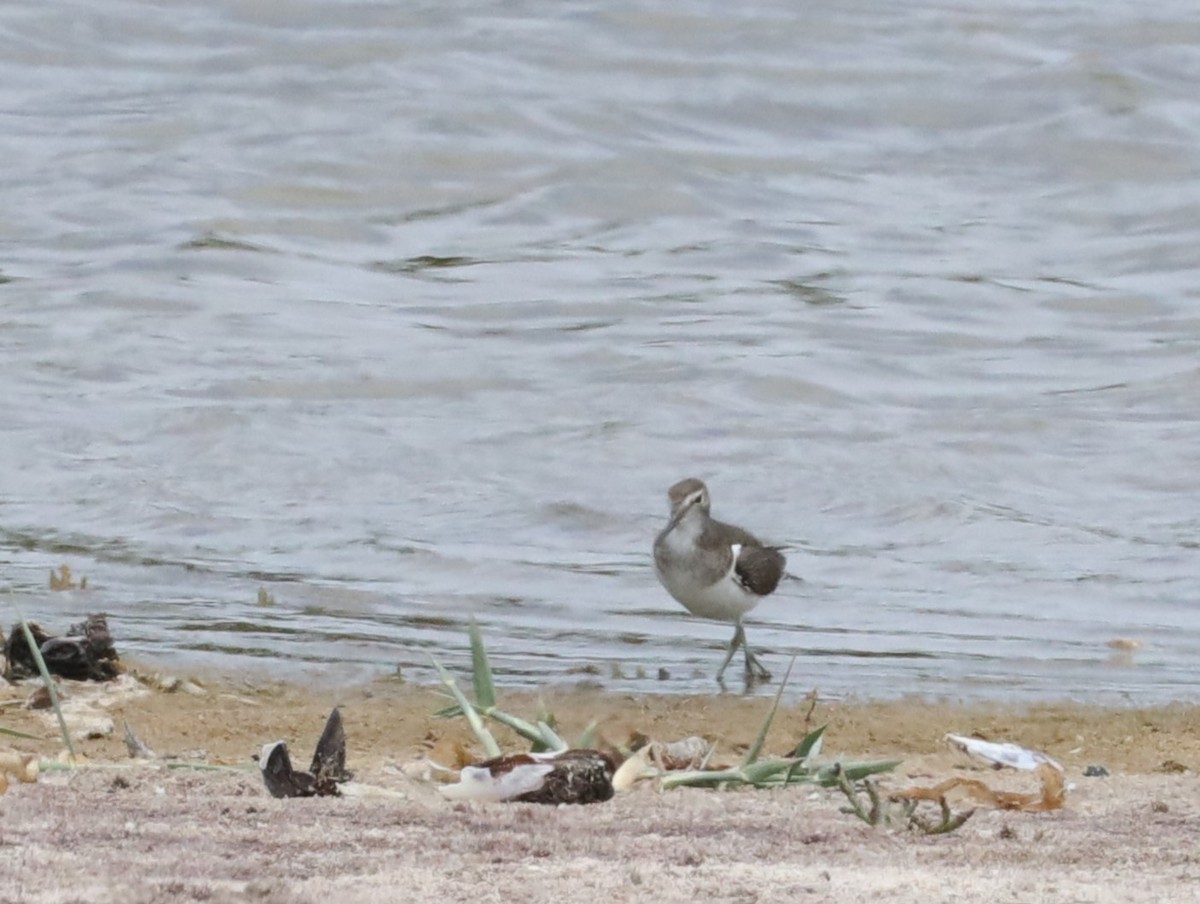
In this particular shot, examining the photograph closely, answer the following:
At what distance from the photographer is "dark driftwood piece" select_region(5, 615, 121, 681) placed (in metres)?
6.43

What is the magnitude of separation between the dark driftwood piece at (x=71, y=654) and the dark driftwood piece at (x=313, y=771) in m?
2.20

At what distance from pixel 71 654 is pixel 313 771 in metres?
2.33

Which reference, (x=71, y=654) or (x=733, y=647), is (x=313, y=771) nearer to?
(x=71, y=654)

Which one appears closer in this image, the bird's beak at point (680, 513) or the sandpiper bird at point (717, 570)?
the sandpiper bird at point (717, 570)

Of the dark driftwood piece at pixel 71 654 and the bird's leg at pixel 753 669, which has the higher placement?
the dark driftwood piece at pixel 71 654

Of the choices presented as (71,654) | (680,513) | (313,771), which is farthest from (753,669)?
(313,771)

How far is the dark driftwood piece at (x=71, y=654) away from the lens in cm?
643

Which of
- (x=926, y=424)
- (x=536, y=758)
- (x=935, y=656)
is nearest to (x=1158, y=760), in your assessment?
(x=935, y=656)

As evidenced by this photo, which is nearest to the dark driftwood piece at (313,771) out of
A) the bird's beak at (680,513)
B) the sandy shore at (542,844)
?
the sandy shore at (542,844)

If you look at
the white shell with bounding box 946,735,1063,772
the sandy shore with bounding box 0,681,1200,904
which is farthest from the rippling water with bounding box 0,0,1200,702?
the sandy shore with bounding box 0,681,1200,904

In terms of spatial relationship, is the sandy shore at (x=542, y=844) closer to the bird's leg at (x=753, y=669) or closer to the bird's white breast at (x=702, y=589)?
the bird's leg at (x=753, y=669)

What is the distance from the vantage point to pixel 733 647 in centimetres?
759

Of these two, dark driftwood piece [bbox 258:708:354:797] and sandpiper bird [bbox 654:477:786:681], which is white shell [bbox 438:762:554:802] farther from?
sandpiper bird [bbox 654:477:786:681]

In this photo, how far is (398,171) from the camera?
17172mm
